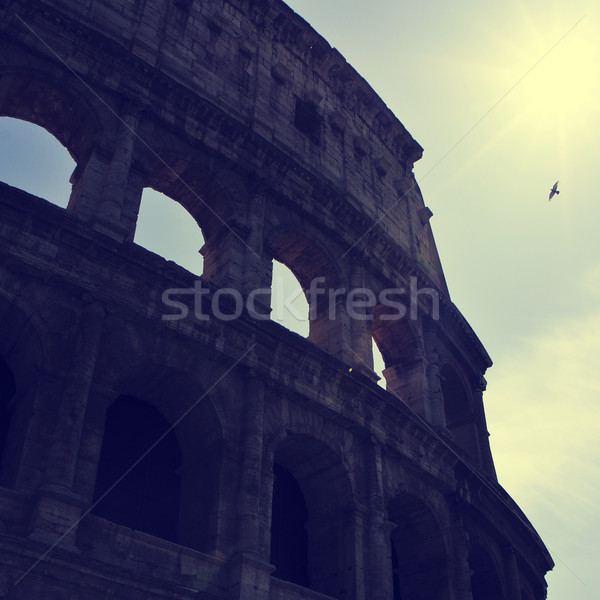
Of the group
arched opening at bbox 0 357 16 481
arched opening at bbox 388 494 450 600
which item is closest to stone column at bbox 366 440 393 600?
arched opening at bbox 388 494 450 600

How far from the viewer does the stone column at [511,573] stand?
18.4 m

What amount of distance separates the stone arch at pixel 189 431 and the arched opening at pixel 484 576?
8405mm

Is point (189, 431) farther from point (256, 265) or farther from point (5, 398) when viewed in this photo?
point (256, 265)

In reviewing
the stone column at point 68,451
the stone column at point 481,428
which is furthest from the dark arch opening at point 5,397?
the stone column at point 481,428

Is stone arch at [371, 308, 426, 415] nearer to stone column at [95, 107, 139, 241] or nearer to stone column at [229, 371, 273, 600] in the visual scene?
stone column at [229, 371, 273, 600]

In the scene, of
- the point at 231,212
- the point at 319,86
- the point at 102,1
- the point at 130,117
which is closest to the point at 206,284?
the point at 231,212

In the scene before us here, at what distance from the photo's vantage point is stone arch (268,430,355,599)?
1392 centimetres

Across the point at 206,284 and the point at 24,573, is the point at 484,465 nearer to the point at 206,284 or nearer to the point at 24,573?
the point at 206,284

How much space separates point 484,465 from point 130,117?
13630 millimetres

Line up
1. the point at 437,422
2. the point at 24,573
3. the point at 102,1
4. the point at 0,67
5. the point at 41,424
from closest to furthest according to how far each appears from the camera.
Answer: the point at 24,573, the point at 41,424, the point at 0,67, the point at 102,1, the point at 437,422

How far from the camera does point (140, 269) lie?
12.9m

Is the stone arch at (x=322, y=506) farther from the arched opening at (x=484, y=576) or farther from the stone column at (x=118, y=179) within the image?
the arched opening at (x=484, y=576)

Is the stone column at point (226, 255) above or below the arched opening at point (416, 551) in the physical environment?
above

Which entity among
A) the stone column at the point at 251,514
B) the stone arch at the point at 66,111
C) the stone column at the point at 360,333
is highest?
the stone arch at the point at 66,111
